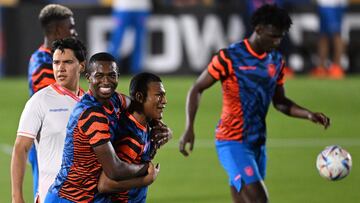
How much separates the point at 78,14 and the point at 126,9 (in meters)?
1.08

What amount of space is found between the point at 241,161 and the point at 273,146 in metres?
6.14

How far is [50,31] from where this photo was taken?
312 inches

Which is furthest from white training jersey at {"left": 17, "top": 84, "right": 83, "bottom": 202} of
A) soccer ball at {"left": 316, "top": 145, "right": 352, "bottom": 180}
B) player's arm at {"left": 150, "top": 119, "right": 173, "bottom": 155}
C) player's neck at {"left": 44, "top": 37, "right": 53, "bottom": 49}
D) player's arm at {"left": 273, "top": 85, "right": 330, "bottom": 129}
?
player's arm at {"left": 273, "top": 85, "right": 330, "bottom": 129}

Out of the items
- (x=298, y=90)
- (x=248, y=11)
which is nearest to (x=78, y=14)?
(x=248, y=11)

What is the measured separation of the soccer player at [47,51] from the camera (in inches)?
301

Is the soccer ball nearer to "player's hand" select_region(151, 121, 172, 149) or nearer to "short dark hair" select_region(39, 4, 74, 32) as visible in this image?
"player's hand" select_region(151, 121, 172, 149)

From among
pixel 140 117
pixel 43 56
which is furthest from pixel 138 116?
pixel 43 56

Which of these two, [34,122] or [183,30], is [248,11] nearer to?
[183,30]

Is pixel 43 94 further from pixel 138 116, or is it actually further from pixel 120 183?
pixel 120 183

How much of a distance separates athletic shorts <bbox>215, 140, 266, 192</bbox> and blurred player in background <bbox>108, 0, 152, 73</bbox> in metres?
12.5

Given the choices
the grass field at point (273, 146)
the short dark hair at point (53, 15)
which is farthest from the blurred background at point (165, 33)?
the short dark hair at point (53, 15)

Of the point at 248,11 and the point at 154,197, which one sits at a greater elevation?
the point at 248,11

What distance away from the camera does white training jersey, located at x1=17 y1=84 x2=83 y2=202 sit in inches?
259

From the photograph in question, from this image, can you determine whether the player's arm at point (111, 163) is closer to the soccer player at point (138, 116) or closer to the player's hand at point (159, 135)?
the soccer player at point (138, 116)
